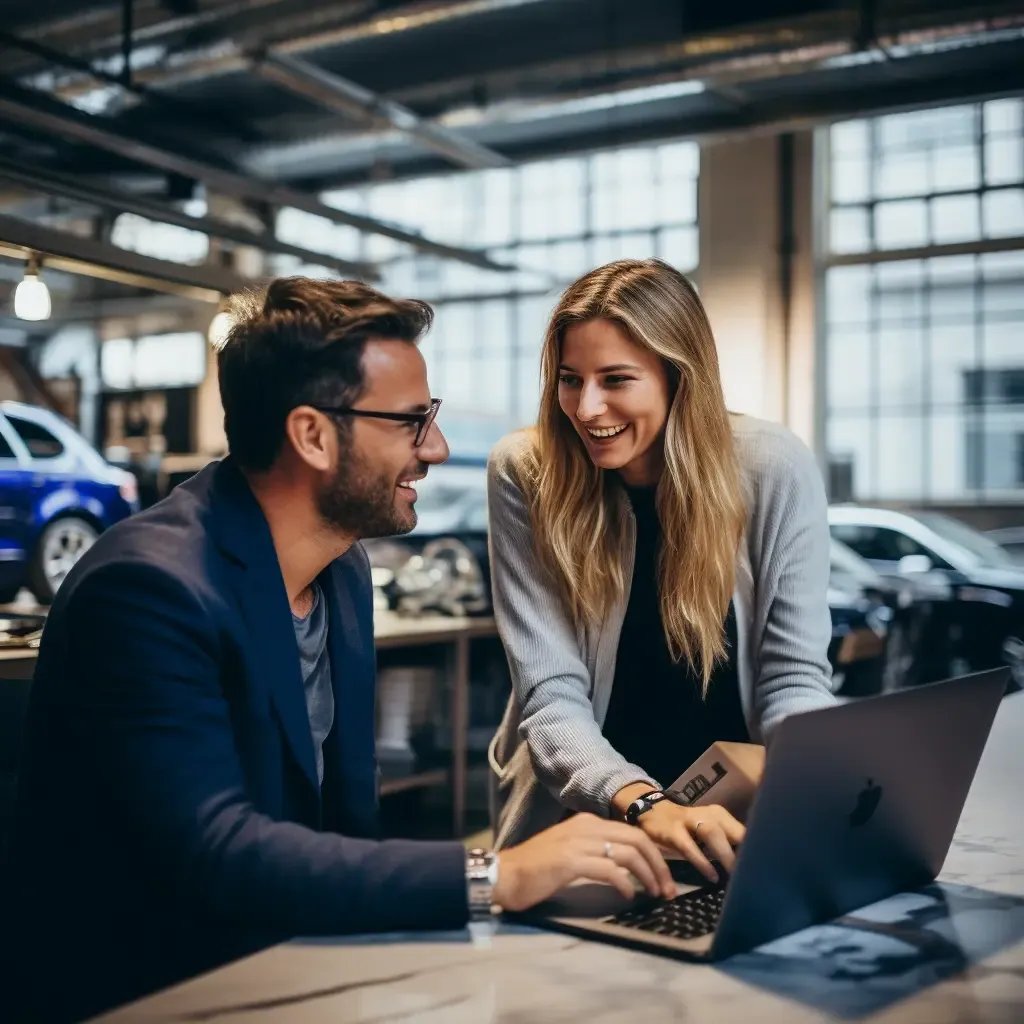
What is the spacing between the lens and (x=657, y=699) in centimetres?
181

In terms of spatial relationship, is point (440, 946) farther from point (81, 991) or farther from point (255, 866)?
point (81, 991)

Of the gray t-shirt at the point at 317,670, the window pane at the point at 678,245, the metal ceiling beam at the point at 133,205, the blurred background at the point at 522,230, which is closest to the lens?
the gray t-shirt at the point at 317,670

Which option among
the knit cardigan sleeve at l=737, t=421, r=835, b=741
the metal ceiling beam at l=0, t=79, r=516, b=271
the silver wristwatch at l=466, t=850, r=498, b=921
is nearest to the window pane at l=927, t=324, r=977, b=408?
the metal ceiling beam at l=0, t=79, r=516, b=271

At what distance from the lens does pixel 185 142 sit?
8539 millimetres

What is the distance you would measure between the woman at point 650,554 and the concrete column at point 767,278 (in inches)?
262

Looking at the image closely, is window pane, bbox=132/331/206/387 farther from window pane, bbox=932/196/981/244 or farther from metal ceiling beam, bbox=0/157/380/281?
window pane, bbox=932/196/981/244

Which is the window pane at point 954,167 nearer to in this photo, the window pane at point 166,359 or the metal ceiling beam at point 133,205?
the metal ceiling beam at point 133,205

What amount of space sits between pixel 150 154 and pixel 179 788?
17.1 ft

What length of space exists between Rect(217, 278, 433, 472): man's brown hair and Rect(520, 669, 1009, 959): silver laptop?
→ 61cm

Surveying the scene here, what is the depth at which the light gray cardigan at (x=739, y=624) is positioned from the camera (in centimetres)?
172

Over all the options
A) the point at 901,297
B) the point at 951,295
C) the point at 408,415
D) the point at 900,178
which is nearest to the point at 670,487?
the point at 408,415

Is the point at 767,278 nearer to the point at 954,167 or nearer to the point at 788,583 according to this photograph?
the point at 954,167

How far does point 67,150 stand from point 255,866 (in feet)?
25.7

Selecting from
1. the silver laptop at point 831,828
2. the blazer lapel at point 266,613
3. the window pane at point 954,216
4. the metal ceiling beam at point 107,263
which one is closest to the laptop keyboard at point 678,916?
the silver laptop at point 831,828
